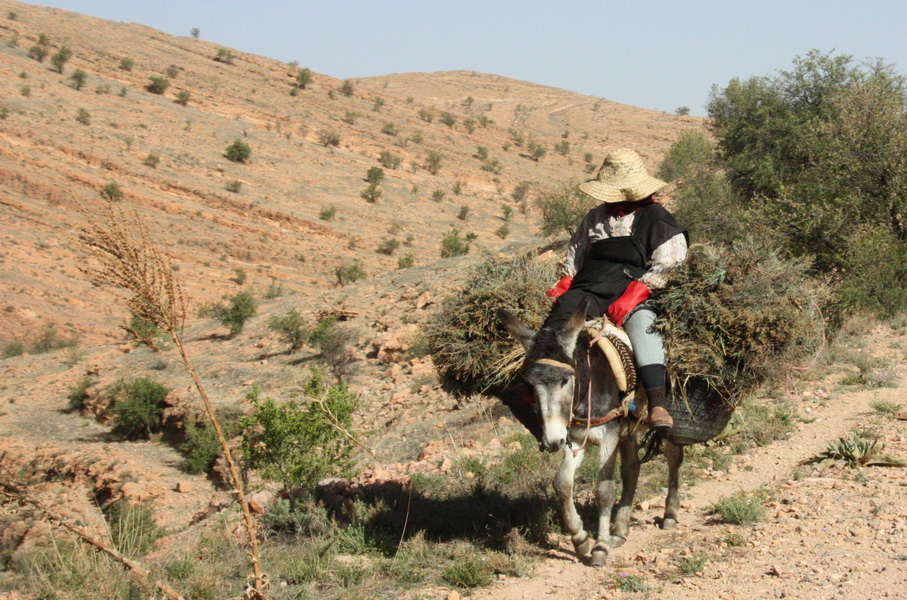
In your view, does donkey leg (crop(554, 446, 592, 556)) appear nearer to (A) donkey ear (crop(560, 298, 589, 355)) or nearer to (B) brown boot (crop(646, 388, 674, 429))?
(B) brown boot (crop(646, 388, 674, 429))

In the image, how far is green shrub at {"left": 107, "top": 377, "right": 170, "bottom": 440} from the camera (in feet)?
60.7

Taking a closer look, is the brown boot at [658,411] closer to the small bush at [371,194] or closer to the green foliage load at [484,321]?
the green foliage load at [484,321]

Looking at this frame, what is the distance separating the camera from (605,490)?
6.19 m

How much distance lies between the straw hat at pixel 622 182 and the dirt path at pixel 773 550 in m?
2.76

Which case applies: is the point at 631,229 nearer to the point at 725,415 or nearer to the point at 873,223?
the point at 725,415

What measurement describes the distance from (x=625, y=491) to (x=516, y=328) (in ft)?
5.82

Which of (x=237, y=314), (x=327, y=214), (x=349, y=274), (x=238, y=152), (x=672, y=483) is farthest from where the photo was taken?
(x=238, y=152)

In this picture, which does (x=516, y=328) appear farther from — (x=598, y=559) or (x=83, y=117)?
(x=83, y=117)

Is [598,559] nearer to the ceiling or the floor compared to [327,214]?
nearer to the floor

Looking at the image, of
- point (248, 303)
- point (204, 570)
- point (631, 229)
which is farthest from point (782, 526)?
point (248, 303)

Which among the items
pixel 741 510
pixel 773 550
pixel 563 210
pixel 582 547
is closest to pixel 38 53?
pixel 563 210

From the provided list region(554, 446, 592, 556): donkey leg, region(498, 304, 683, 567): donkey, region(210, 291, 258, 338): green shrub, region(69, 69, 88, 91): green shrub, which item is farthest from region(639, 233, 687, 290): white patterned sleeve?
region(69, 69, 88, 91): green shrub

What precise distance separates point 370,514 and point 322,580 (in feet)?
4.74

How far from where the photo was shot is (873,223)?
1606 centimetres
